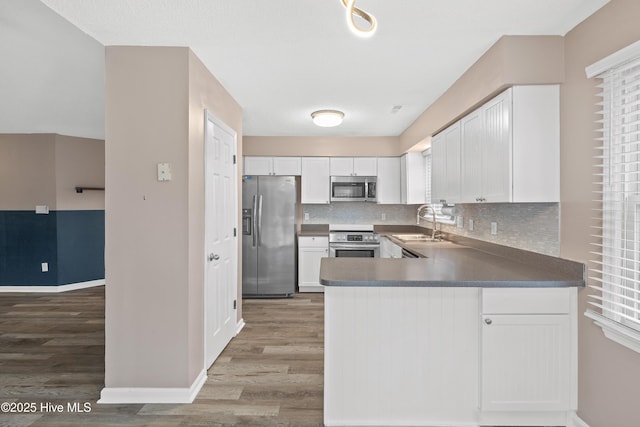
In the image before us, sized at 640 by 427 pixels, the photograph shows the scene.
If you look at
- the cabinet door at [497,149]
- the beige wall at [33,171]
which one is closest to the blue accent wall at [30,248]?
the beige wall at [33,171]

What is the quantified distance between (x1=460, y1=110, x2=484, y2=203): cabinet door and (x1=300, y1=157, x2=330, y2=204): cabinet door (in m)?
2.64

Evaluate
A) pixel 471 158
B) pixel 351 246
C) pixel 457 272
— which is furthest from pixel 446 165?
pixel 351 246

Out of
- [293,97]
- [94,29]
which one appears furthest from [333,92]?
[94,29]

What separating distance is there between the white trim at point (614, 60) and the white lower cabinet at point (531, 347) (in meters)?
1.19

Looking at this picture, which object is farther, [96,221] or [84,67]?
[96,221]

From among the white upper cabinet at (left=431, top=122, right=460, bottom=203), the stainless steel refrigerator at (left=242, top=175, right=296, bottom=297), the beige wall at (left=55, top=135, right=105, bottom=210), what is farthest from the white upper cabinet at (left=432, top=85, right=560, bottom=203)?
the beige wall at (left=55, top=135, right=105, bottom=210)

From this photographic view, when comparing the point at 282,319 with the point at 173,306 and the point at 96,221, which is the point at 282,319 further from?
the point at 96,221

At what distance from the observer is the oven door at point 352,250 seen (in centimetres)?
521

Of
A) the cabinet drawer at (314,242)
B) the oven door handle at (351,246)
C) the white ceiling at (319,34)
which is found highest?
the white ceiling at (319,34)

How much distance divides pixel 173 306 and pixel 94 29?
5.91 feet

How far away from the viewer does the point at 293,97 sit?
344cm

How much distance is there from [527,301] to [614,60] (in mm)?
1304

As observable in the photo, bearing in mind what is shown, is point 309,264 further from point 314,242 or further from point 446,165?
point 446,165

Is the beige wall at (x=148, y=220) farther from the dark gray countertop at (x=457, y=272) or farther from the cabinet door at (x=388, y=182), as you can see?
the cabinet door at (x=388, y=182)
